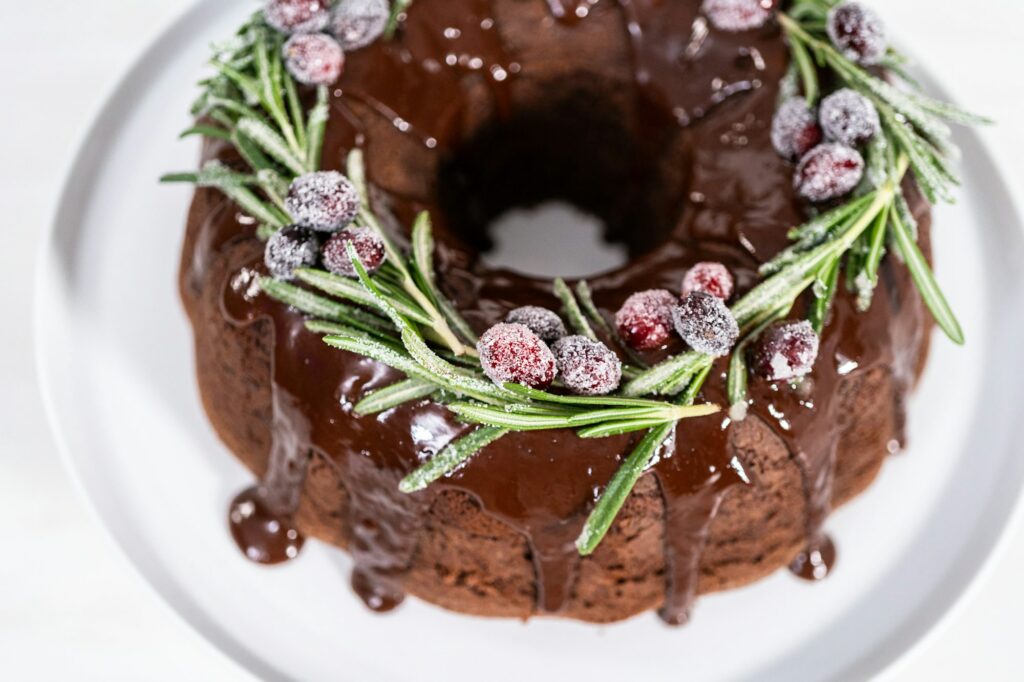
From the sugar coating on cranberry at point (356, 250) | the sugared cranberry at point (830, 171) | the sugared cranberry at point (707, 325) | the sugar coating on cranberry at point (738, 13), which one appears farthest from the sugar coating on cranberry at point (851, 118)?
the sugar coating on cranberry at point (356, 250)

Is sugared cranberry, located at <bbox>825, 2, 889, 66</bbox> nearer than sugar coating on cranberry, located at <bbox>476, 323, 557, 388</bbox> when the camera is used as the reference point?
No

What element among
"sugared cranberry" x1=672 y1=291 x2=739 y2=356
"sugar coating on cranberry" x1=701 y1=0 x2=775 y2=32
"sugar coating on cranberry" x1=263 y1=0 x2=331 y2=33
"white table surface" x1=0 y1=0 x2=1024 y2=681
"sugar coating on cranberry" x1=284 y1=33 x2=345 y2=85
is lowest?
"white table surface" x1=0 y1=0 x2=1024 y2=681

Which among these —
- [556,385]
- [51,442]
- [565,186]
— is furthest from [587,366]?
[51,442]

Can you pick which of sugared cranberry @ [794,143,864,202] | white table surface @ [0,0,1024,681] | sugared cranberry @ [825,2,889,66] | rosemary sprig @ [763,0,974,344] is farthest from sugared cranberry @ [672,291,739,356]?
white table surface @ [0,0,1024,681]

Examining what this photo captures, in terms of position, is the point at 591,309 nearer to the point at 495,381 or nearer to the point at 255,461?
the point at 495,381

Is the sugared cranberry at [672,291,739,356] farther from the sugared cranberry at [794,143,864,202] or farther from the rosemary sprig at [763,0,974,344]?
the sugared cranberry at [794,143,864,202]

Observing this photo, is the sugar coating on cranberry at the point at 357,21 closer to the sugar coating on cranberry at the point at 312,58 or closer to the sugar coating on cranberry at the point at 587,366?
the sugar coating on cranberry at the point at 312,58
